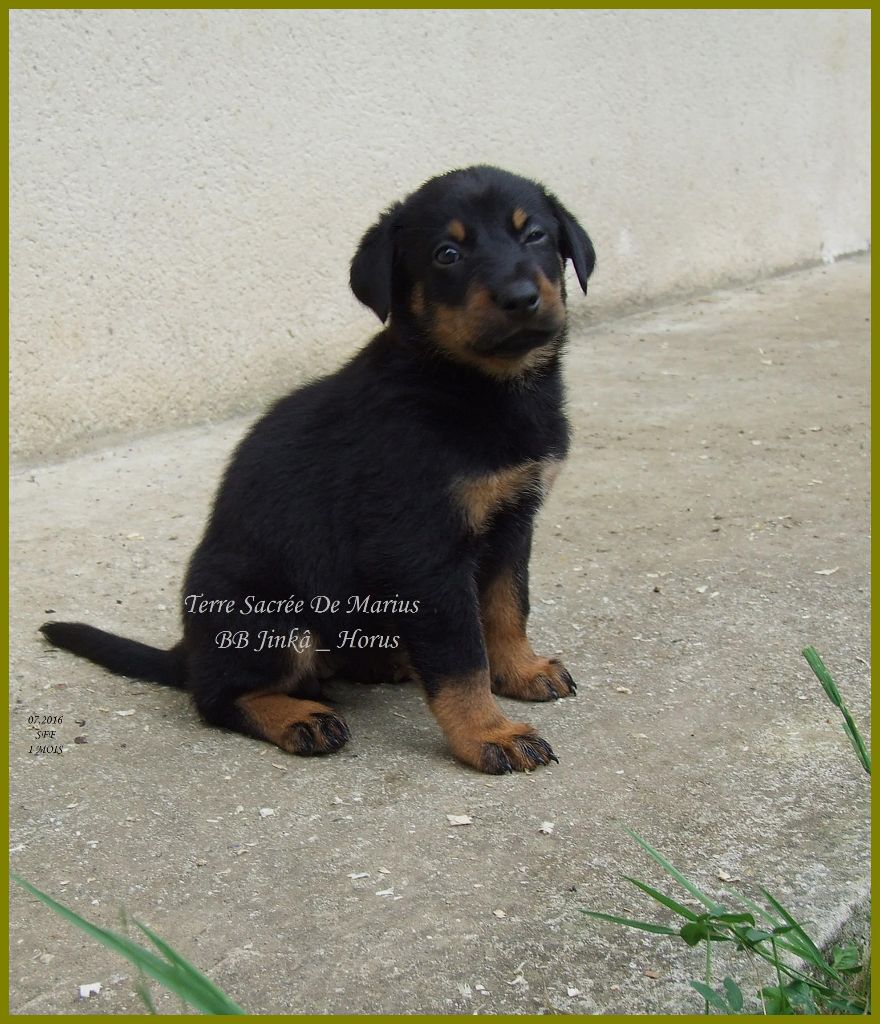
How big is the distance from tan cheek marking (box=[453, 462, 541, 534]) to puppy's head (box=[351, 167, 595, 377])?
0.92ft

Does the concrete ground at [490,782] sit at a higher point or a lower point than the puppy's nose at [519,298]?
lower

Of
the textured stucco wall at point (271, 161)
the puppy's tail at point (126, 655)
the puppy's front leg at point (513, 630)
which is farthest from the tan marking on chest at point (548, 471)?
the textured stucco wall at point (271, 161)

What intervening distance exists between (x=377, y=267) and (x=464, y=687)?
3.65 ft

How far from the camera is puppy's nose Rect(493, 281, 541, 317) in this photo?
3145mm

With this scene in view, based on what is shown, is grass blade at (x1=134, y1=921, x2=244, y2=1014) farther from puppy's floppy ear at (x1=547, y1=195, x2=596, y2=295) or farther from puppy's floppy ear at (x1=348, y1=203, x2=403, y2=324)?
puppy's floppy ear at (x1=547, y1=195, x2=596, y2=295)

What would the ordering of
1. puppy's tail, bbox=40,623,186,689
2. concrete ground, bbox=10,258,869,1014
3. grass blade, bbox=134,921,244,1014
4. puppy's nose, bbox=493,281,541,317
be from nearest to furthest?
grass blade, bbox=134,921,244,1014
concrete ground, bbox=10,258,869,1014
puppy's nose, bbox=493,281,541,317
puppy's tail, bbox=40,623,186,689

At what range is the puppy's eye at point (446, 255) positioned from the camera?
3.29 metres

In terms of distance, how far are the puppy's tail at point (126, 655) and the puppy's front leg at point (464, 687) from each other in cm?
86

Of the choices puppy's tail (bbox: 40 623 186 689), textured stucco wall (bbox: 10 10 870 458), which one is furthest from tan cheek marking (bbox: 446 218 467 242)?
textured stucco wall (bbox: 10 10 870 458)

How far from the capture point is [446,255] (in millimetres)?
3297

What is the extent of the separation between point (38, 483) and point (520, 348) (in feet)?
9.67

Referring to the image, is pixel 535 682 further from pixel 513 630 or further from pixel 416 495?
pixel 416 495

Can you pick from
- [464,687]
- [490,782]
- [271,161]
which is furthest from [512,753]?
[271,161]

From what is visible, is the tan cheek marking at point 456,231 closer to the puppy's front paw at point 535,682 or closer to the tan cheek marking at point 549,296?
the tan cheek marking at point 549,296
